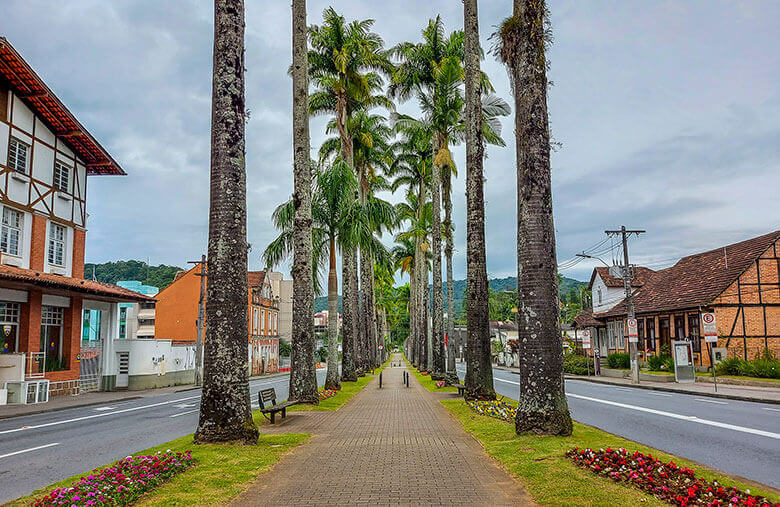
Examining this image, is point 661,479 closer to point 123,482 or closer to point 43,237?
point 123,482

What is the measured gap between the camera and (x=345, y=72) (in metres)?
26.4

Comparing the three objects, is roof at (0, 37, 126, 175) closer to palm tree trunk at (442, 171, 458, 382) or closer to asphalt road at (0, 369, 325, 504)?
asphalt road at (0, 369, 325, 504)

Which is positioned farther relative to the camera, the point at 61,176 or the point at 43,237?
the point at 61,176

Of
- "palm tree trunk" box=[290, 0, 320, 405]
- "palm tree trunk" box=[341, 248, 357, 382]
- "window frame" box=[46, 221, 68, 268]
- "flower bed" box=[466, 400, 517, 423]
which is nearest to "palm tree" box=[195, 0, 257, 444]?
"flower bed" box=[466, 400, 517, 423]

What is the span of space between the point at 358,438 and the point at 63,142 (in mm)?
25705

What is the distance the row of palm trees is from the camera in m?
9.82

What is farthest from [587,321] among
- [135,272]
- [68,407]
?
[135,272]

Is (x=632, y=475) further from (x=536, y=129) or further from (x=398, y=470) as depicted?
(x=536, y=129)

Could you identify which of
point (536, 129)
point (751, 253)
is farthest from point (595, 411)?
point (751, 253)

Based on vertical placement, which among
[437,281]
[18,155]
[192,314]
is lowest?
[192,314]

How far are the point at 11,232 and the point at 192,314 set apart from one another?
28647mm

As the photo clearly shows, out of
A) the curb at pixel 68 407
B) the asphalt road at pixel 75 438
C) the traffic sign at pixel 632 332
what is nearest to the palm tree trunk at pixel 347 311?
the asphalt road at pixel 75 438

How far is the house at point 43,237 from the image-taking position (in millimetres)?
24578

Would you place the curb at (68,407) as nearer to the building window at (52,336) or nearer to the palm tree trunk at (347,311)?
the building window at (52,336)
